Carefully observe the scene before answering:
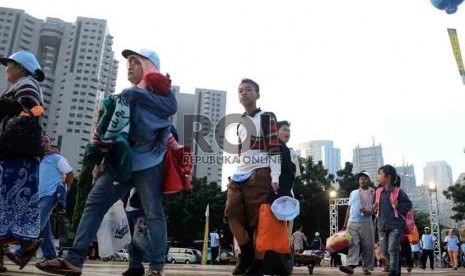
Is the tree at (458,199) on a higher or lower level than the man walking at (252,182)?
higher

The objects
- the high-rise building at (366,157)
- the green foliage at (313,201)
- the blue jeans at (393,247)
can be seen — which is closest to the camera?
the blue jeans at (393,247)

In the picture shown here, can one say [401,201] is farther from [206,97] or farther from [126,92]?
[206,97]

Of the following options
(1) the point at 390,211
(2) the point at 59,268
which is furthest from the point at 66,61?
(2) the point at 59,268

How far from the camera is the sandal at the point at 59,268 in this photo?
3.01 meters

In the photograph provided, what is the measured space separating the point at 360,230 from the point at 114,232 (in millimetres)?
4463

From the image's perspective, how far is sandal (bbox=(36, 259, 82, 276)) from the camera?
119 inches

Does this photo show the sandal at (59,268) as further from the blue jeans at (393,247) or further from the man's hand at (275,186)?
the blue jeans at (393,247)

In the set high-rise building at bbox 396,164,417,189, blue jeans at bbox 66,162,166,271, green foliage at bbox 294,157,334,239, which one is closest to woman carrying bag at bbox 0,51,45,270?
blue jeans at bbox 66,162,166,271

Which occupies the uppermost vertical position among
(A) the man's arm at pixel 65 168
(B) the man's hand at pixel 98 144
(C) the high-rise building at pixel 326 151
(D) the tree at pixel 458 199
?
(C) the high-rise building at pixel 326 151

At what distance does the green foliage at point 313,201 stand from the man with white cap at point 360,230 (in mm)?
31777

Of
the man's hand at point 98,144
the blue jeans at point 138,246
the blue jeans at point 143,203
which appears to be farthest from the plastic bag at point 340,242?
the man's hand at point 98,144

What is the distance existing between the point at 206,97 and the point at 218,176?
13.5m

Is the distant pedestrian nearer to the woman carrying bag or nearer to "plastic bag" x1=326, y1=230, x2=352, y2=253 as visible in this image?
"plastic bag" x1=326, y1=230, x2=352, y2=253

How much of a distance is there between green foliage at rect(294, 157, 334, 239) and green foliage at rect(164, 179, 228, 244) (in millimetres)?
7166
